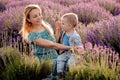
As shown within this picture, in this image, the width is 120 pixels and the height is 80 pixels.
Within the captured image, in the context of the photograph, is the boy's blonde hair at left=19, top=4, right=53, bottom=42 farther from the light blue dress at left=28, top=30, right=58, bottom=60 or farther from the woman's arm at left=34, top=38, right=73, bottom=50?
the woman's arm at left=34, top=38, right=73, bottom=50

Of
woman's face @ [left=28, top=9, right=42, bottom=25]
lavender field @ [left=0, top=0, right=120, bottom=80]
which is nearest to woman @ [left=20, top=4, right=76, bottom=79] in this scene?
woman's face @ [left=28, top=9, right=42, bottom=25]

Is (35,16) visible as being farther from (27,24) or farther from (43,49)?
(43,49)

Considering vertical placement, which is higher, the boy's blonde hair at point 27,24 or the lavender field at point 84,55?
the boy's blonde hair at point 27,24

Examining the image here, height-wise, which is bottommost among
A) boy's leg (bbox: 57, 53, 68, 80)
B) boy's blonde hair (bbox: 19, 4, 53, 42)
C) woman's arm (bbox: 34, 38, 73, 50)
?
boy's leg (bbox: 57, 53, 68, 80)

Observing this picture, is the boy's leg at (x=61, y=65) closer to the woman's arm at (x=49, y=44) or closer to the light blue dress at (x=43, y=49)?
the woman's arm at (x=49, y=44)

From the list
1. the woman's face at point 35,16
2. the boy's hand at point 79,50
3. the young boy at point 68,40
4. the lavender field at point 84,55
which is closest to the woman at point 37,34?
the woman's face at point 35,16

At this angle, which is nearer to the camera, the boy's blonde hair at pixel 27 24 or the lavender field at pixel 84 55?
the lavender field at pixel 84 55

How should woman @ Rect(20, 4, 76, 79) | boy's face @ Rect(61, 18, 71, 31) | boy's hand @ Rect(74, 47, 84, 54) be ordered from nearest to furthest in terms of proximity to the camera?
boy's hand @ Rect(74, 47, 84, 54), boy's face @ Rect(61, 18, 71, 31), woman @ Rect(20, 4, 76, 79)

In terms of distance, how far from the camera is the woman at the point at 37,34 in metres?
5.29

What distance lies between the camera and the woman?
17.4ft

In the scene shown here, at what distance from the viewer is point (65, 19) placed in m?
5.00

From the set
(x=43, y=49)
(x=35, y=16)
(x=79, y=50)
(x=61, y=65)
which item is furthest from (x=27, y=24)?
(x=79, y=50)

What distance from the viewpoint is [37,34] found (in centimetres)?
532

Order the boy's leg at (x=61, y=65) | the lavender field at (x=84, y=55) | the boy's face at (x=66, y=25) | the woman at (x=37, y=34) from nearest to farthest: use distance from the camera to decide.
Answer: the lavender field at (x=84, y=55), the boy's leg at (x=61, y=65), the boy's face at (x=66, y=25), the woman at (x=37, y=34)
